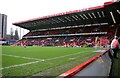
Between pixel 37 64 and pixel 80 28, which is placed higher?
pixel 80 28

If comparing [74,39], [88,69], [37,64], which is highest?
[74,39]

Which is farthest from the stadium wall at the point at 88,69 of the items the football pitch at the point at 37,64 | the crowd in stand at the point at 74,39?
the crowd in stand at the point at 74,39

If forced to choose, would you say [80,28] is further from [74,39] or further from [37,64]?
[37,64]

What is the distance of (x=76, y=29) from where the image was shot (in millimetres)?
58188

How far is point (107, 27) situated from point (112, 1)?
820 inches

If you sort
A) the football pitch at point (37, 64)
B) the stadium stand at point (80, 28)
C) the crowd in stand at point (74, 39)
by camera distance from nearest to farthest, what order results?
the football pitch at point (37, 64)
the stadium stand at point (80, 28)
the crowd in stand at point (74, 39)

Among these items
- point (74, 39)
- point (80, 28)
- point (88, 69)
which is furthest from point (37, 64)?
point (80, 28)

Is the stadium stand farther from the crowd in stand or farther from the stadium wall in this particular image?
the stadium wall

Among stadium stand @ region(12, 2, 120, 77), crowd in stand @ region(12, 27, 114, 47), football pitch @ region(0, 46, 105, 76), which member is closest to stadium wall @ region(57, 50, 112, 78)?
football pitch @ region(0, 46, 105, 76)

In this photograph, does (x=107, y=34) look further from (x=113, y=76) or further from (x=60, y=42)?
(x=113, y=76)

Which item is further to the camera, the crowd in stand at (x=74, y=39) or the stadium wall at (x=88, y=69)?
the crowd in stand at (x=74, y=39)

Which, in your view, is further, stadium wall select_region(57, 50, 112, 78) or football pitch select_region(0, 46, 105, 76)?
football pitch select_region(0, 46, 105, 76)

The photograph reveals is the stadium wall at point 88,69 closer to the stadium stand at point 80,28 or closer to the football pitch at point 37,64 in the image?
the football pitch at point 37,64

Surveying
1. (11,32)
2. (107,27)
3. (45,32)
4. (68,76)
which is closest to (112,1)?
(107,27)
